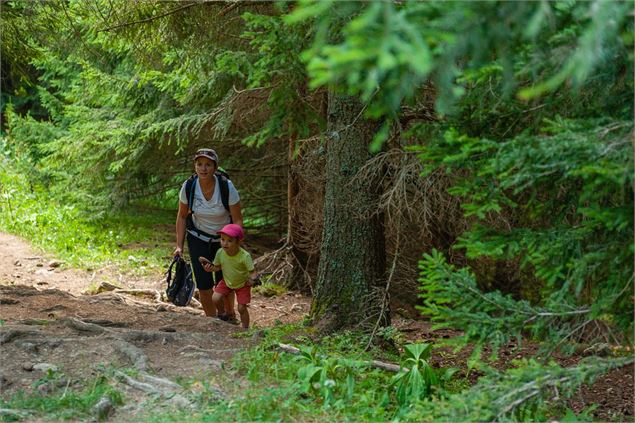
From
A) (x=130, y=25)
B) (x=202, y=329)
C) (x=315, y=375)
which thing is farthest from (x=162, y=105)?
(x=315, y=375)

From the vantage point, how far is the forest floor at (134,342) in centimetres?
595

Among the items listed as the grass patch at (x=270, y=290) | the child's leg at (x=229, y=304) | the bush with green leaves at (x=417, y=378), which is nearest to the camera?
the bush with green leaves at (x=417, y=378)

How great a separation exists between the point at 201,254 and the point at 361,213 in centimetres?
194

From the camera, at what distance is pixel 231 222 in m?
8.56

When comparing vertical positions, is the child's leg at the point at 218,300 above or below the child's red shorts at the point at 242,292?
below

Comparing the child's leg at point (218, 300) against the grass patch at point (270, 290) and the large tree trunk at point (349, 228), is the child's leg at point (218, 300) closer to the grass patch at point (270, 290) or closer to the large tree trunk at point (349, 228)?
the large tree trunk at point (349, 228)

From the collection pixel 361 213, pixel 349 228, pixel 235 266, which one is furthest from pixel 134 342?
pixel 361 213

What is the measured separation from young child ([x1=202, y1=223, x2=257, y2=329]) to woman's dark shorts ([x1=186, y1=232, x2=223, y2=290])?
0.58ft

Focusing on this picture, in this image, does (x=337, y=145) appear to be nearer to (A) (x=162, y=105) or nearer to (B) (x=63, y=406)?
(B) (x=63, y=406)

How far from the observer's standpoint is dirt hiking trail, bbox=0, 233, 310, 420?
587 centimetres

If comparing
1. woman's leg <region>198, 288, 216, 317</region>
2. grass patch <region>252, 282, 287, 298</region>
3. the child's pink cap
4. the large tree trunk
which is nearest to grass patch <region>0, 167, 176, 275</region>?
grass patch <region>252, 282, 287, 298</region>

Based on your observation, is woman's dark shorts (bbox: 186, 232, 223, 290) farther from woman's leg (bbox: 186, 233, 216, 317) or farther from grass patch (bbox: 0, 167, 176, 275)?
grass patch (bbox: 0, 167, 176, 275)

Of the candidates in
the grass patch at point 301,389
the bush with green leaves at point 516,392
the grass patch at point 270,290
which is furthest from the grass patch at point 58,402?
the grass patch at point 270,290

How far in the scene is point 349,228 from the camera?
7.69 meters
